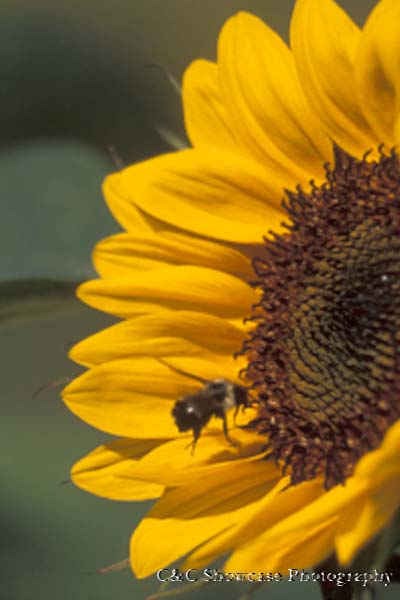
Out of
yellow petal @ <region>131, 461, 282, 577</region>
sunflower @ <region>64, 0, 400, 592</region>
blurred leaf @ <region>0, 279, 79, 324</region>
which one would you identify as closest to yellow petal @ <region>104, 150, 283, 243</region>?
sunflower @ <region>64, 0, 400, 592</region>

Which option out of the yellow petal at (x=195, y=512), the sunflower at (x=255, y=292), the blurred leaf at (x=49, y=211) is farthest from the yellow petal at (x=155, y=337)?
the blurred leaf at (x=49, y=211)

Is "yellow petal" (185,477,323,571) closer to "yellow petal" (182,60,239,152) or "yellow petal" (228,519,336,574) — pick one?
"yellow petal" (228,519,336,574)

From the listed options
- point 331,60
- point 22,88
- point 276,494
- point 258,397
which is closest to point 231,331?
point 258,397

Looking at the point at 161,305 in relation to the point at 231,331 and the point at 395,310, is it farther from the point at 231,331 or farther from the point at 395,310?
the point at 395,310

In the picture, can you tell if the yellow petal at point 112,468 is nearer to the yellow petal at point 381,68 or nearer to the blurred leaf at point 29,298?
the blurred leaf at point 29,298

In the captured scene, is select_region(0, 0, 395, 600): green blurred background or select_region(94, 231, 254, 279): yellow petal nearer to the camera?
select_region(94, 231, 254, 279): yellow petal

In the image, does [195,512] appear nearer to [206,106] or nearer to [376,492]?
[376,492]
